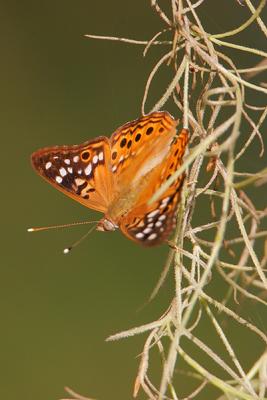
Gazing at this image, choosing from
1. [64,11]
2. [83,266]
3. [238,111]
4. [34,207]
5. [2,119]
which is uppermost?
[64,11]

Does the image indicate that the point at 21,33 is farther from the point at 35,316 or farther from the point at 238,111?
the point at 238,111

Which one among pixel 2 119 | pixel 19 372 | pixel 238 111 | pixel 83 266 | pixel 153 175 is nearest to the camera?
pixel 238 111

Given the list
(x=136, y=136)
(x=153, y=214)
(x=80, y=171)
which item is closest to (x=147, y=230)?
(x=153, y=214)

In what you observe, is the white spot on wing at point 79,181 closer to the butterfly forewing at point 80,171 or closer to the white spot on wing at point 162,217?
the butterfly forewing at point 80,171

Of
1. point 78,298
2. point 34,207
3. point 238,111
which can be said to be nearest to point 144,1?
point 34,207

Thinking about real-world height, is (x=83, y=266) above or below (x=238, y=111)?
above

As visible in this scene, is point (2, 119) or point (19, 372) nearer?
point (19, 372)

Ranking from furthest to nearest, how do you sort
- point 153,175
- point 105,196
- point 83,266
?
point 83,266 < point 105,196 < point 153,175
